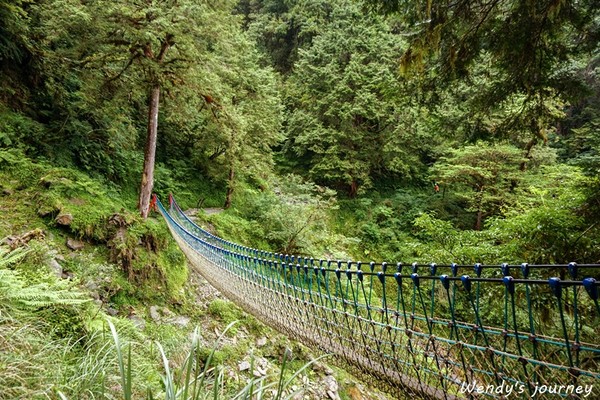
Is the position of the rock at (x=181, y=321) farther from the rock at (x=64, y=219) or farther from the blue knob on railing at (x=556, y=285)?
the blue knob on railing at (x=556, y=285)

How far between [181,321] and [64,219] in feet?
6.50

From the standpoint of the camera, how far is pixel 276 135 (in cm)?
868

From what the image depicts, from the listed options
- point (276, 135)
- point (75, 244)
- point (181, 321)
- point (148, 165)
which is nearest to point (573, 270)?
point (181, 321)

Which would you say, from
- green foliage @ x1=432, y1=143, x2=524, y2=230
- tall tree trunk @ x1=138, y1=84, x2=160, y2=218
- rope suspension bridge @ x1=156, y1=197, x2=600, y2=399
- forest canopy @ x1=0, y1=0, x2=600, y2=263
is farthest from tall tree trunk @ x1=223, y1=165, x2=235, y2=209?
green foliage @ x1=432, y1=143, x2=524, y2=230

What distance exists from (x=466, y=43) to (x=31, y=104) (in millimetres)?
6826

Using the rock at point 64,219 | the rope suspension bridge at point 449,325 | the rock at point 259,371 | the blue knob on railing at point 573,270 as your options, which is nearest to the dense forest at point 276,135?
the rock at point 64,219

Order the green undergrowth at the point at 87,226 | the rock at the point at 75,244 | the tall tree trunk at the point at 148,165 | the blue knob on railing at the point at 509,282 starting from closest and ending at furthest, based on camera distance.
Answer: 1. the blue knob on railing at the point at 509,282
2. the green undergrowth at the point at 87,226
3. the rock at the point at 75,244
4. the tall tree trunk at the point at 148,165

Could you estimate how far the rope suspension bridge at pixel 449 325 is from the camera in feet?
4.18

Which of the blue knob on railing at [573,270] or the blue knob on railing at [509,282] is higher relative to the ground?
the blue knob on railing at [573,270]

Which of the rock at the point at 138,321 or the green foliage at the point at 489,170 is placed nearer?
the rock at the point at 138,321

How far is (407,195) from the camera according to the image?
12500 mm

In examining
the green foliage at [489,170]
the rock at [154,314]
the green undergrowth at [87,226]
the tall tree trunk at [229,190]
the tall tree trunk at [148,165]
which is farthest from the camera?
the tall tree trunk at [229,190]

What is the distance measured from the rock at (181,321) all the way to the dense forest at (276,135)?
0.86ft

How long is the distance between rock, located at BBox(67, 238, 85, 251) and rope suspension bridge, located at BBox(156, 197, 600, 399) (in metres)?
1.31
